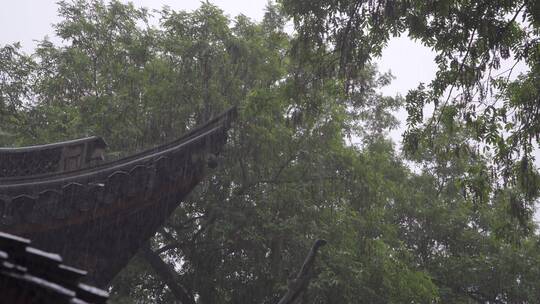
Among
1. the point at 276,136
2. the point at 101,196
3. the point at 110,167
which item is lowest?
the point at 101,196

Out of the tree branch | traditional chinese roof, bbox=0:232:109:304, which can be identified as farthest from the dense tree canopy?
traditional chinese roof, bbox=0:232:109:304

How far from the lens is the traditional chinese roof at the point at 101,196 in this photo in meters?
4.54

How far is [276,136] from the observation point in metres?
10.7

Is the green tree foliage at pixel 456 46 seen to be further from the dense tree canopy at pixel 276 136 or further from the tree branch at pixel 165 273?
the tree branch at pixel 165 273

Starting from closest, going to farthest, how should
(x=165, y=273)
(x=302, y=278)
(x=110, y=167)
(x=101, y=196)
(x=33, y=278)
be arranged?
1. (x=33, y=278)
2. (x=302, y=278)
3. (x=101, y=196)
4. (x=110, y=167)
5. (x=165, y=273)

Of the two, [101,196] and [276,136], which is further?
[276,136]

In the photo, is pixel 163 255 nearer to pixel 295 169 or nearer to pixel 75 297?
pixel 295 169

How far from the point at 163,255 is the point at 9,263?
1013cm

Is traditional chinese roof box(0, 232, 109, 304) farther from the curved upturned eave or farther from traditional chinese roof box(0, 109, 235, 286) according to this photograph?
the curved upturned eave

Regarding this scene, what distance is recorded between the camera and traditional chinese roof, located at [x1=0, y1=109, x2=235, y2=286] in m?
4.54

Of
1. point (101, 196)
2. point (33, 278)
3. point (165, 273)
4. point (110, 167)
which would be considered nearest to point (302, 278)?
point (101, 196)

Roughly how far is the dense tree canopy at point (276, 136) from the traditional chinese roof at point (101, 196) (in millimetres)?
2793

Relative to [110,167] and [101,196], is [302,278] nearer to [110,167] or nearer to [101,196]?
[101,196]

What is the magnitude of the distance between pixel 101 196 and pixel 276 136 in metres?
6.24
